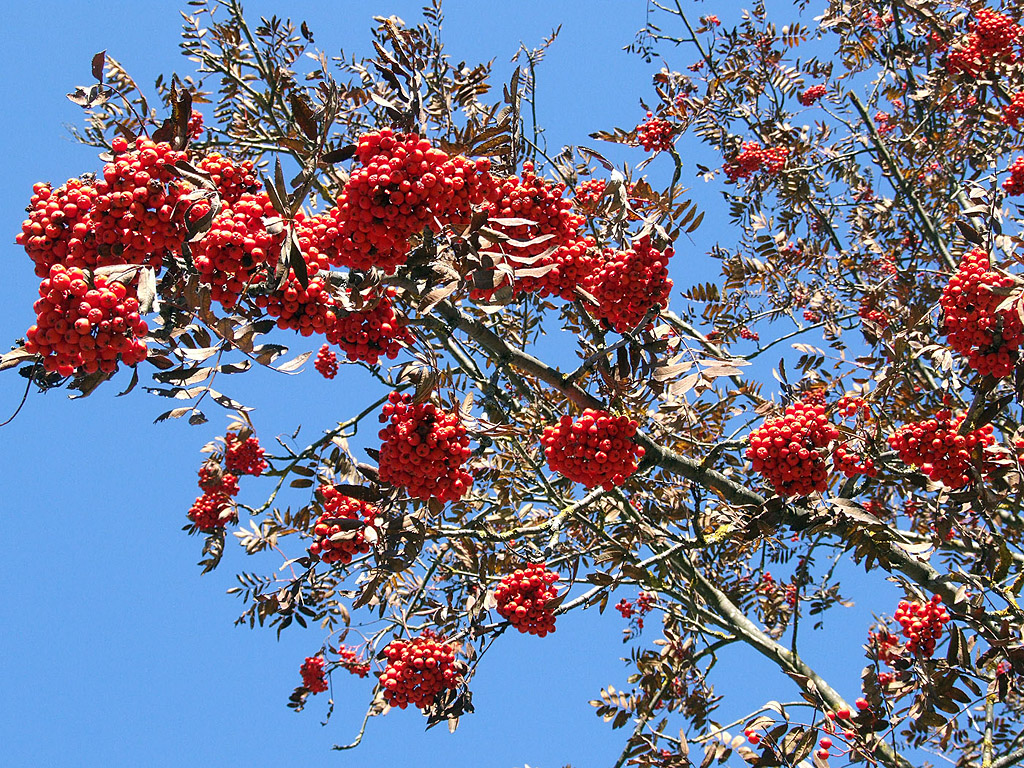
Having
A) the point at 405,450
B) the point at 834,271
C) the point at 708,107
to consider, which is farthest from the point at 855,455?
the point at 708,107

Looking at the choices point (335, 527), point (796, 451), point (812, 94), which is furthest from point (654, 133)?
point (335, 527)

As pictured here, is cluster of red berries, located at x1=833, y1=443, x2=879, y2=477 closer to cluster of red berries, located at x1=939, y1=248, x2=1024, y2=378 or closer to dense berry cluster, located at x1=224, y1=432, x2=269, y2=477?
cluster of red berries, located at x1=939, y1=248, x2=1024, y2=378

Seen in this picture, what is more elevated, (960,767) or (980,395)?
(980,395)

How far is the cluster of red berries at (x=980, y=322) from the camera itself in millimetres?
3090

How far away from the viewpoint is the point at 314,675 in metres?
5.66

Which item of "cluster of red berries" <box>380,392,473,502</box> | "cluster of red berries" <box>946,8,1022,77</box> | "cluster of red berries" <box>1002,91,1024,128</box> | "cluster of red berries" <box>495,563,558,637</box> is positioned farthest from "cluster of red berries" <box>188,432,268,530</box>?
"cluster of red berries" <box>946,8,1022,77</box>

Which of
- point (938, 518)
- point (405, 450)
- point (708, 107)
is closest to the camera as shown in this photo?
point (405, 450)

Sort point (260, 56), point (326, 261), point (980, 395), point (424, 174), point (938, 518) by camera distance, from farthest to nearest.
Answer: point (260, 56) → point (938, 518) → point (980, 395) → point (326, 261) → point (424, 174)

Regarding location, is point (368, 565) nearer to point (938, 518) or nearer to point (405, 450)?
point (405, 450)

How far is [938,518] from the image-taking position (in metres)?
3.63

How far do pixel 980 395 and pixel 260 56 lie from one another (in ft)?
15.7

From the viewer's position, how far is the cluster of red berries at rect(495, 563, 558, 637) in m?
3.90

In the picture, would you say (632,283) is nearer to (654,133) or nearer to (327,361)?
(327,361)

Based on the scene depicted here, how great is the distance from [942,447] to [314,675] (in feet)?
15.9
